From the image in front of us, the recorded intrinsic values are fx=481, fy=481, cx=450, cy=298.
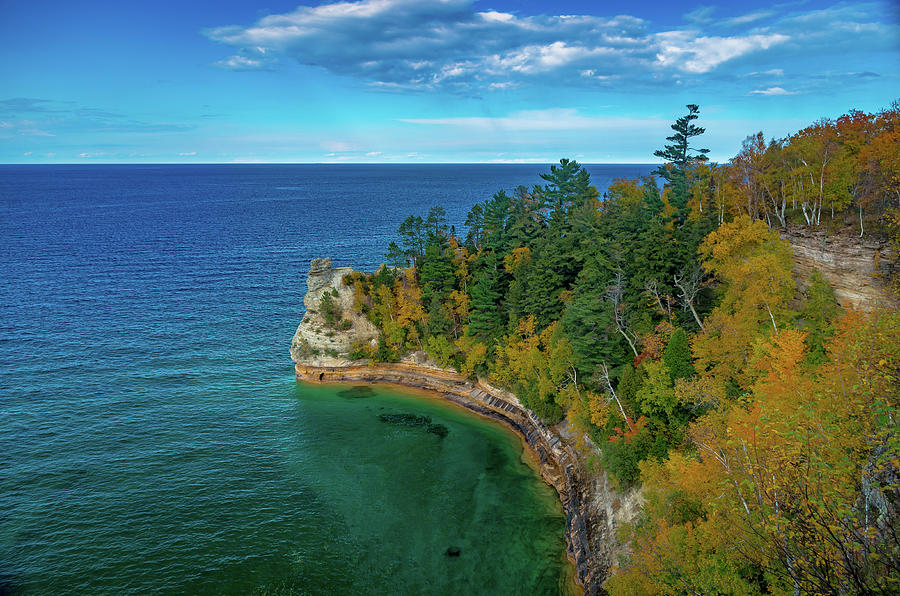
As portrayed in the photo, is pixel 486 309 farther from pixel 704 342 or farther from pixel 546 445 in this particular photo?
pixel 704 342

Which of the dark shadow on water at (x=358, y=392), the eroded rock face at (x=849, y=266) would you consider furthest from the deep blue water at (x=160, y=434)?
the eroded rock face at (x=849, y=266)

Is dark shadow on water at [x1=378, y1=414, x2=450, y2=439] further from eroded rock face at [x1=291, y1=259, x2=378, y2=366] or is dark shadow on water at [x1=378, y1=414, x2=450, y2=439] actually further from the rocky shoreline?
eroded rock face at [x1=291, y1=259, x2=378, y2=366]

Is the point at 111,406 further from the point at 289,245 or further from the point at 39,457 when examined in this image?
the point at 289,245

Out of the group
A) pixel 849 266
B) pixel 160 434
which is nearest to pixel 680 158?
pixel 849 266

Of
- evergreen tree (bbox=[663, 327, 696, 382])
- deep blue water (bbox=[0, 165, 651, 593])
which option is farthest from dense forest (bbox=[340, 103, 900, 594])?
deep blue water (bbox=[0, 165, 651, 593])

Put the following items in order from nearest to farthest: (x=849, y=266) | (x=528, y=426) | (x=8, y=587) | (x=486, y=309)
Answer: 1. (x=8, y=587)
2. (x=849, y=266)
3. (x=528, y=426)
4. (x=486, y=309)

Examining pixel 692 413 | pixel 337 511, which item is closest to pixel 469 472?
pixel 337 511
